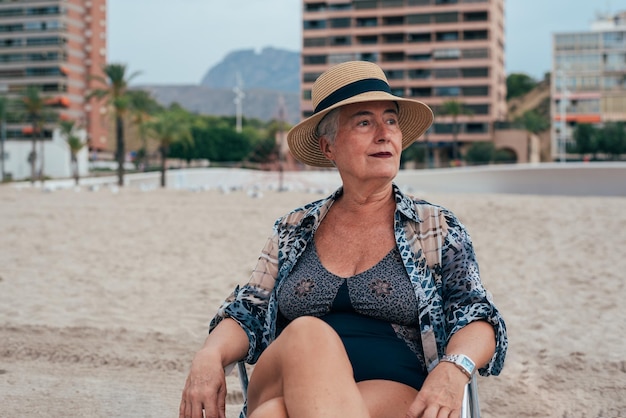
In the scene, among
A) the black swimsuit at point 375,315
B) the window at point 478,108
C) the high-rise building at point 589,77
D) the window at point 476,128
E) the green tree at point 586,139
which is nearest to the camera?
the black swimsuit at point 375,315

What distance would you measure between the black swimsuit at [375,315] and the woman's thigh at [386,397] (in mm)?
49

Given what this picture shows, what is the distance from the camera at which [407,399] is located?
6.78 feet

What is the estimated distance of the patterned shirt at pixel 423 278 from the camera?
216 cm

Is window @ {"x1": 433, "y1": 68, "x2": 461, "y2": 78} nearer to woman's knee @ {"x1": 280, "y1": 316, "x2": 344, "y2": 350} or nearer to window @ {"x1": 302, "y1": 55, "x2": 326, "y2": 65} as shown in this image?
window @ {"x1": 302, "y1": 55, "x2": 326, "y2": 65}

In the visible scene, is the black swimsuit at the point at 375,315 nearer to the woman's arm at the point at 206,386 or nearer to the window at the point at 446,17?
the woman's arm at the point at 206,386

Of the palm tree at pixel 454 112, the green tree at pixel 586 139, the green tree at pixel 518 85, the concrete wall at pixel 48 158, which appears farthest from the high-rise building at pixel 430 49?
the green tree at pixel 518 85

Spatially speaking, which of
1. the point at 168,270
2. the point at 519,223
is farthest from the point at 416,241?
the point at 519,223

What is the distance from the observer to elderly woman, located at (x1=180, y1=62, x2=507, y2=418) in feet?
6.44

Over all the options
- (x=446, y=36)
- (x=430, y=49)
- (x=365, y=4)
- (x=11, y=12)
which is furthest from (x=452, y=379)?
(x=11, y=12)

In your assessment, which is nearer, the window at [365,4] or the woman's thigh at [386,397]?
the woman's thigh at [386,397]

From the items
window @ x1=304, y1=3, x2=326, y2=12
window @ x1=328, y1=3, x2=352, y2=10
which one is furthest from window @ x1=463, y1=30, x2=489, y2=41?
window @ x1=304, y1=3, x2=326, y2=12

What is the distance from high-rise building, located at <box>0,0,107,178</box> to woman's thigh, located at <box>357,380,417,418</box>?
89.6 m

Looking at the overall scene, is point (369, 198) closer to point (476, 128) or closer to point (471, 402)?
point (471, 402)

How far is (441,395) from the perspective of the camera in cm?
196
